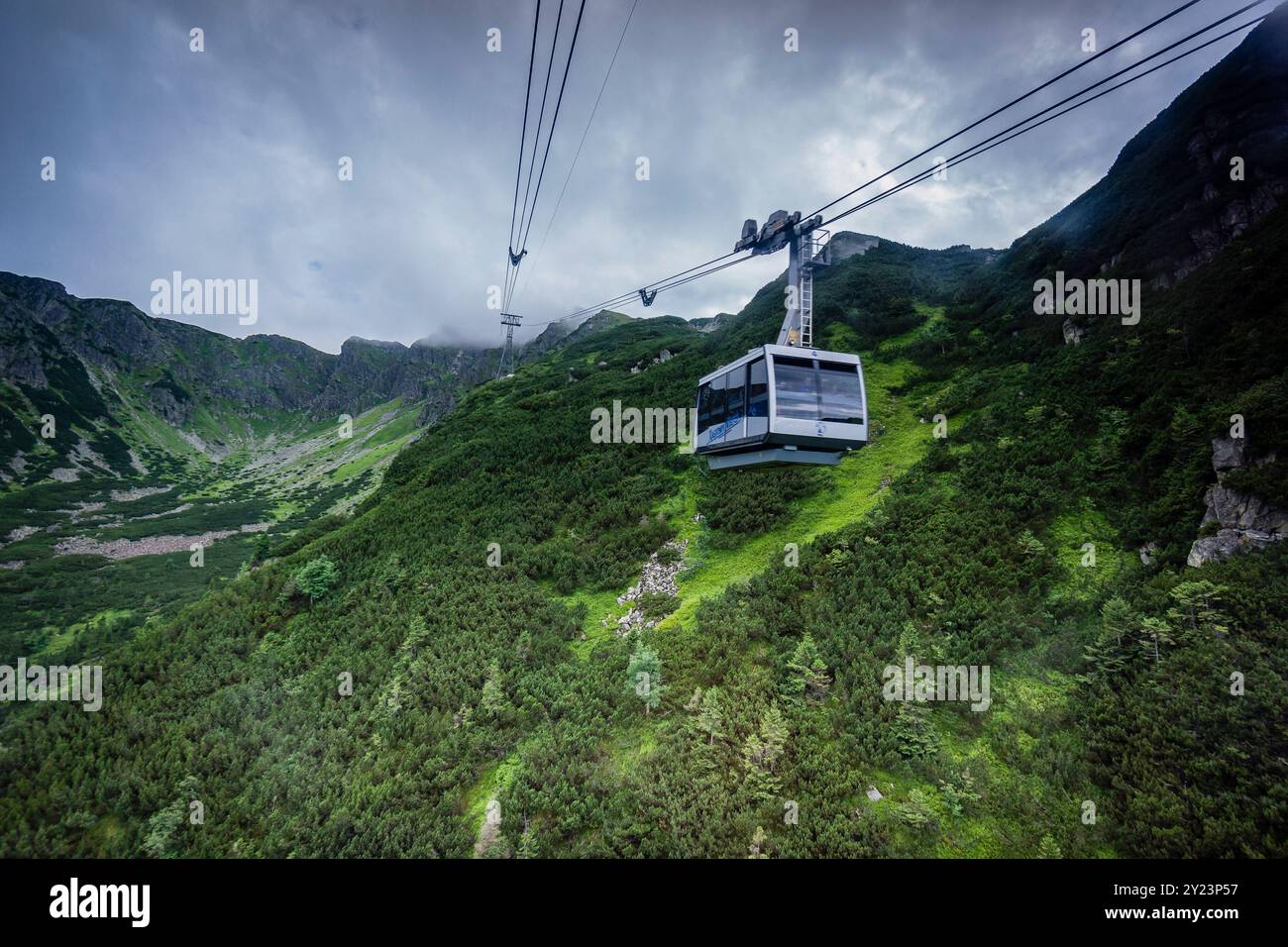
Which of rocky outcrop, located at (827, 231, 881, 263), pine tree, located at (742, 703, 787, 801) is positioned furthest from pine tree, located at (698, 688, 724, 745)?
rocky outcrop, located at (827, 231, 881, 263)

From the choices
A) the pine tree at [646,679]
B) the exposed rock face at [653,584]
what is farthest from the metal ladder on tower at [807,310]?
the pine tree at [646,679]

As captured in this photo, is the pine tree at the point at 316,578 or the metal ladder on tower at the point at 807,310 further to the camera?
the pine tree at the point at 316,578

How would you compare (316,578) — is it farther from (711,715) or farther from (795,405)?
(795,405)

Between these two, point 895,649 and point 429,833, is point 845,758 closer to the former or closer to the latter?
point 895,649

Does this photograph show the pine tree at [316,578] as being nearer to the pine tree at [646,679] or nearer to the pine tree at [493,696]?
the pine tree at [493,696]

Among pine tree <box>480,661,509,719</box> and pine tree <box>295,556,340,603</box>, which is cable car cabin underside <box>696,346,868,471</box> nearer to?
pine tree <box>480,661,509,719</box>

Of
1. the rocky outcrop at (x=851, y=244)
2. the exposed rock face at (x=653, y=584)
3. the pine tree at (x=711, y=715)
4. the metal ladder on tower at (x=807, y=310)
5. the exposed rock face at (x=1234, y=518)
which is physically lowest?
the pine tree at (x=711, y=715)
